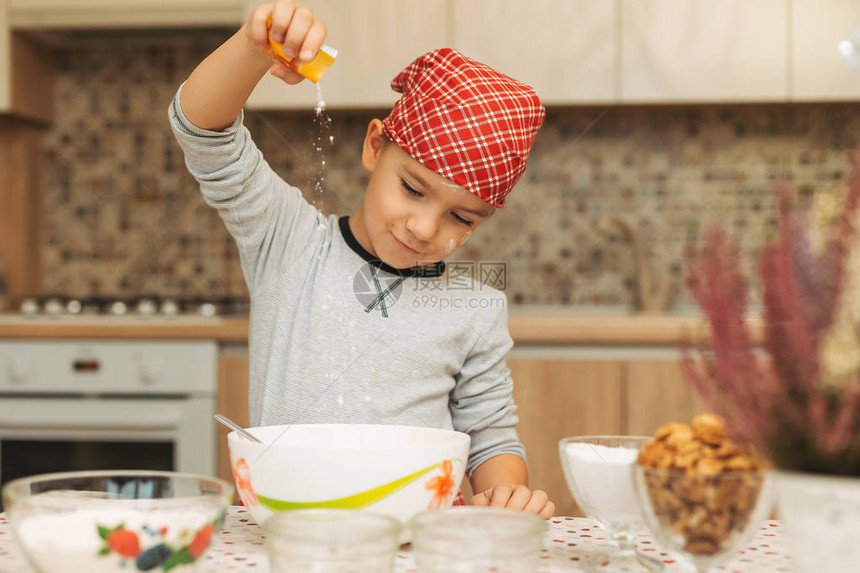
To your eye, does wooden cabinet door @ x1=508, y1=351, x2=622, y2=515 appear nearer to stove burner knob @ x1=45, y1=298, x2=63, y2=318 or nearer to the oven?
the oven

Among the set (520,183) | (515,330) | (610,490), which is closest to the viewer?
(610,490)

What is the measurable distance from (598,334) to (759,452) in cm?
127

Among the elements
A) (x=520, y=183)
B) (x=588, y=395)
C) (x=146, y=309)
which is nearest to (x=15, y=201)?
(x=146, y=309)

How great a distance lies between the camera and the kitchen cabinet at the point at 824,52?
1.88 metres

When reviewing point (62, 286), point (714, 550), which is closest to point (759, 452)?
point (714, 550)

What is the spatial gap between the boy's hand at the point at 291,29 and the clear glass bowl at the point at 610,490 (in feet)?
1.21

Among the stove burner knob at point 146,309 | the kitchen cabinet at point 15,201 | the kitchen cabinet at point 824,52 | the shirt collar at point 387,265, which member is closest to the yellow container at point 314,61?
the shirt collar at point 387,265

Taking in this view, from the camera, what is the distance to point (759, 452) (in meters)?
0.38

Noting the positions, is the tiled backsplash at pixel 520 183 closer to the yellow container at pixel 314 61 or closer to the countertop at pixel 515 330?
the countertop at pixel 515 330

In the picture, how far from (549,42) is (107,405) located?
130 centimetres

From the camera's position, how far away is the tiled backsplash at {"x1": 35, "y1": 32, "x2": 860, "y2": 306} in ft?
6.94

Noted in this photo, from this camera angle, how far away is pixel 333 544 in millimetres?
402

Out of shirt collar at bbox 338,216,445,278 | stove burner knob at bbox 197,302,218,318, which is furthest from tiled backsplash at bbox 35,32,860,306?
shirt collar at bbox 338,216,445,278

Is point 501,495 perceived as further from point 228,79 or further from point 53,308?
point 53,308
